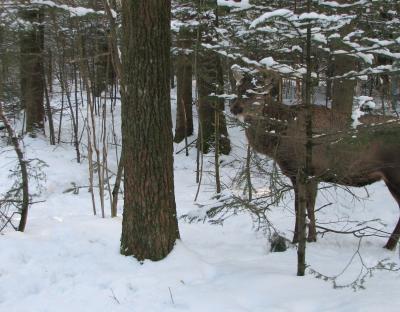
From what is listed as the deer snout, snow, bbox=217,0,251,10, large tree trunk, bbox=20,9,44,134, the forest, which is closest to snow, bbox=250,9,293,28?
the forest

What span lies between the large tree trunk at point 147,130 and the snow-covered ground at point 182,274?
0.29 metres

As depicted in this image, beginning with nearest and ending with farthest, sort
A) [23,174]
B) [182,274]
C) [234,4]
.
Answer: [234,4] < [182,274] < [23,174]

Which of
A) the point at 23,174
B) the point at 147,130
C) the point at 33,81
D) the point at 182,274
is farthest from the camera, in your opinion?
the point at 33,81

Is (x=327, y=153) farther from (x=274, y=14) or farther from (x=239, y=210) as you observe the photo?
(x=274, y=14)

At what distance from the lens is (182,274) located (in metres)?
4.65

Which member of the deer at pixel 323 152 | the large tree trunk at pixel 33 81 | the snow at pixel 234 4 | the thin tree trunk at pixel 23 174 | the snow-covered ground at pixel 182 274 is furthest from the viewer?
the large tree trunk at pixel 33 81

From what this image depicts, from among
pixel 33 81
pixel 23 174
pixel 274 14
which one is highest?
pixel 274 14

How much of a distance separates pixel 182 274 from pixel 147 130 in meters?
1.45

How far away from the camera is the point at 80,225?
5.85 meters

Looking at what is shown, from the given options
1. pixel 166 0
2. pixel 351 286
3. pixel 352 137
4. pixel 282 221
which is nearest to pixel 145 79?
pixel 166 0

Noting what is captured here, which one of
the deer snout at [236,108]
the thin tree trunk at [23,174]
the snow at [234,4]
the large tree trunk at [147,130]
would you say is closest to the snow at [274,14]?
the snow at [234,4]

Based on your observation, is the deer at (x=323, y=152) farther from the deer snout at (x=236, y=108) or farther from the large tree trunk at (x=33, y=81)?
the large tree trunk at (x=33, y=81)

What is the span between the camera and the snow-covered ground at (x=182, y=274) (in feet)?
13.5

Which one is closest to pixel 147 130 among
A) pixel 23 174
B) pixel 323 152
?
pixel 23 174
